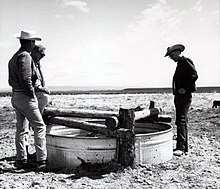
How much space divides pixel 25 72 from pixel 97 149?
186cm

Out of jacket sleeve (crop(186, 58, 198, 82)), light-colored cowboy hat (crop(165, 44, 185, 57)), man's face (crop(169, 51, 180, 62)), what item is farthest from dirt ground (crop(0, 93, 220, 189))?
light-colored cowboy hat (crop(165, 44, 185, 57))

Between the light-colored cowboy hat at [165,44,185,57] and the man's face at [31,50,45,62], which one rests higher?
the light-colored cowboy hat at [165,44,185,57]

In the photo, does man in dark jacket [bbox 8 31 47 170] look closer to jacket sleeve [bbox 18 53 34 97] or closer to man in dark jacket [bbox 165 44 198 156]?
jacket sleeve [bbox 18 53 34 97]

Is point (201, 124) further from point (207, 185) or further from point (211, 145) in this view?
point (207, 185)

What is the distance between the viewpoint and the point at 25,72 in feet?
17.5

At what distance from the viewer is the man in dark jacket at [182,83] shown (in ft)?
22.2

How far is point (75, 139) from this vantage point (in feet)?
19.1

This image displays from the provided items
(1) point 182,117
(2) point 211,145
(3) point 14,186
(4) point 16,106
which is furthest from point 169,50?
(3) point 14,186

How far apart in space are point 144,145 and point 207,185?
1.39 metres

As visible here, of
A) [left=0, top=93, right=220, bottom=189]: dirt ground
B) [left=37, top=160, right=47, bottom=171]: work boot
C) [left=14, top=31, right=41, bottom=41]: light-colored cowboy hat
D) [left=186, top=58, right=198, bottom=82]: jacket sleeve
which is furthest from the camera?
[left=186, top=58, right=198, bottom=82]: jacket sleeve

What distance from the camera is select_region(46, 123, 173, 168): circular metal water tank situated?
5777 mm

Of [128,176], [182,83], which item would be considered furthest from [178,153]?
[128,176]

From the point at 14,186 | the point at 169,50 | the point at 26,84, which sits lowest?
the point at 14,186

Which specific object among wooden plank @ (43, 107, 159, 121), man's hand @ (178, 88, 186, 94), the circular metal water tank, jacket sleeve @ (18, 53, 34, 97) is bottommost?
the circular metal water tank
